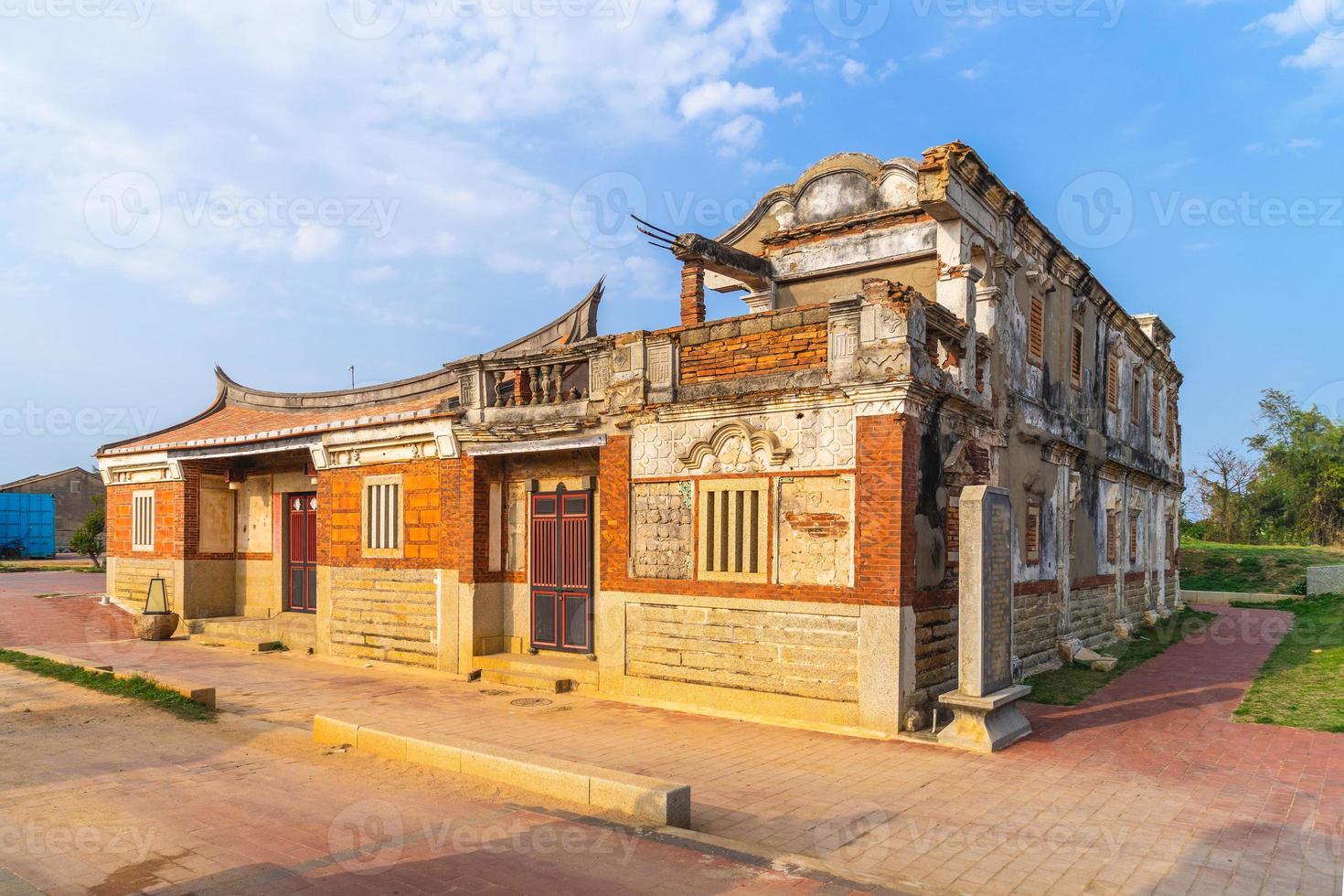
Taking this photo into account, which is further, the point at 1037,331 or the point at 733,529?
the point at 1037,331

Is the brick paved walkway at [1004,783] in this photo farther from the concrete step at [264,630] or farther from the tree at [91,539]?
the tree at [91,539]

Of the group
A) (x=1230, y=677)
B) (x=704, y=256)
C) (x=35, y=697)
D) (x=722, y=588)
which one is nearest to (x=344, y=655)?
(x=35, y=697)

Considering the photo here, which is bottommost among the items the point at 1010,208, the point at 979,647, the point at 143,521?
the point at 979,647

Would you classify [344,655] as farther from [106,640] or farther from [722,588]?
[722,588]

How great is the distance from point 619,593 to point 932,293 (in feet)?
19.8

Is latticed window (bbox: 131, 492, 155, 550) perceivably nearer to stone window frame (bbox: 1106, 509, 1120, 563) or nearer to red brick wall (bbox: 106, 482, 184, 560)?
A: red brick wall (bbox: 106, 482, 184, 560)

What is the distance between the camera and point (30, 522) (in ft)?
155

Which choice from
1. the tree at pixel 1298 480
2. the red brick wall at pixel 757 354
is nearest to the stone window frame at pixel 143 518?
the red brick wall at pixel 757 354

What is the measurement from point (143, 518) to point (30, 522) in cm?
3495

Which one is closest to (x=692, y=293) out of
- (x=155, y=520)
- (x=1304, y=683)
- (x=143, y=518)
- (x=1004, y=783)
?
(x=1004, y=783)

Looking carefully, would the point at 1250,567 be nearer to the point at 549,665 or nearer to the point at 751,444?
the point at 751,444

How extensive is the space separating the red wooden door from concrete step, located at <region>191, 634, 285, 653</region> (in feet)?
4.53

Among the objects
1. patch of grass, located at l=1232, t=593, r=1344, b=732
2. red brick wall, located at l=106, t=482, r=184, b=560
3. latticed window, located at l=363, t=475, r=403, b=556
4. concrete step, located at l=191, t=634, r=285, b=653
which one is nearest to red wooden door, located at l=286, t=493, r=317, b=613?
concrete step, located at l=191, t=634, r=285, b=653

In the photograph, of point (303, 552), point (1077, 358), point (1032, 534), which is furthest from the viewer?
point (303, 552)
